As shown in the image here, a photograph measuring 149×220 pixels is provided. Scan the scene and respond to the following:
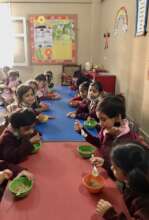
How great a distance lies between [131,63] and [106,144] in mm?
1723

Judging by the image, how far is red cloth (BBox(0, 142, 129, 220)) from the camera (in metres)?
0.95

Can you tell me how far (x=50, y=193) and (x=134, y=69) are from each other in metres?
2.14

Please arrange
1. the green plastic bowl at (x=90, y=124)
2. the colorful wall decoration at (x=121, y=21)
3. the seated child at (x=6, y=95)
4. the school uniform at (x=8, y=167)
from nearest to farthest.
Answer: the school uniform at (x=8, y=167) → the green plastic bowl at (x=90, y=124) → the seated child at (x=6, y=95) → the colorful wall decoration at (x=121, y=21)

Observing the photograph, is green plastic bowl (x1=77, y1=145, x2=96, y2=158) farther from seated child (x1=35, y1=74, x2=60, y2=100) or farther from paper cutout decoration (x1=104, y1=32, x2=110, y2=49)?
paper cutout decoration (x1=104, y1=32, x2=110, y2=49)

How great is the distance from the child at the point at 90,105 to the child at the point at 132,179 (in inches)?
50.5

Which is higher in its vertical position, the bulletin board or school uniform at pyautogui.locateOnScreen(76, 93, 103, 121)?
the bulletin board

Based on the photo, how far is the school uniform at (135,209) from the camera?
857 mm

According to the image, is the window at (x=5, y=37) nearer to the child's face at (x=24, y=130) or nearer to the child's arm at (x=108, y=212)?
the child's face at (x=24, y=130)

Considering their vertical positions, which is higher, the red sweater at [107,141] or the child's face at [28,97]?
the child's face at [28,97]

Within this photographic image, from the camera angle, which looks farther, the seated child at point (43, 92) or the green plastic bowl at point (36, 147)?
the seated child at point (43, 92)

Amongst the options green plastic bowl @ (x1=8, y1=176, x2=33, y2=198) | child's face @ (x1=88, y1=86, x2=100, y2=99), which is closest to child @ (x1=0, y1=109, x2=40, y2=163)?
green plastic bowl @ (x1=8, y1=176, x2=33, y2=198)

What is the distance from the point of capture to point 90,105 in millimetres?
2469

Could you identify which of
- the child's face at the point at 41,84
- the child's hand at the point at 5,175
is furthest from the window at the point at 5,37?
the child's hand at the point at 5,175

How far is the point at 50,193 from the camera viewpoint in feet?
3.54
